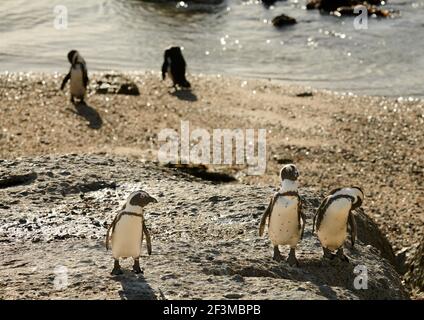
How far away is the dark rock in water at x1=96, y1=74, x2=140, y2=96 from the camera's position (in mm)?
24359

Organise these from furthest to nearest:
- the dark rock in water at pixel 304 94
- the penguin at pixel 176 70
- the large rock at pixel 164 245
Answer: the dark rock in water at pixel 304 94, the penguin at pixel 176 70, the large rock at pixel 164 245

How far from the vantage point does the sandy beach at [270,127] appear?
58.4ft

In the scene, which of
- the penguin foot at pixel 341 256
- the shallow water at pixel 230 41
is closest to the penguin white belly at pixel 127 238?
the penguin foot at pixel 341 256

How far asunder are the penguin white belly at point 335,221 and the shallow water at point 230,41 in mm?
19804

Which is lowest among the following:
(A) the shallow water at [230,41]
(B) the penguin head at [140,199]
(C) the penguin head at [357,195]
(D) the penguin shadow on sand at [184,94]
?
A: (D) the penguin shadow on sand at [184,94]

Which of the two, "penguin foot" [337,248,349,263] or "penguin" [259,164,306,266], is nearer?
"penguin" [259,164,306,266]

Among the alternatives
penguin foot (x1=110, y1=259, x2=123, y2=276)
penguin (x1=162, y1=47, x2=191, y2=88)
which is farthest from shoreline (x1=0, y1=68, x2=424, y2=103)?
penguin foot (x1=110, y1=259, x2=123, y2=276)

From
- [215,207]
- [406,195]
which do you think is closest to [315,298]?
[215,207]

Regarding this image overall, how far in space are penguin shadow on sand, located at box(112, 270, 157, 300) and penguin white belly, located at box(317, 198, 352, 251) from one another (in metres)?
1.89

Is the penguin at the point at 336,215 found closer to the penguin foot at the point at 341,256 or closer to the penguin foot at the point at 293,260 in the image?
the penguin foot at the point at 341,256

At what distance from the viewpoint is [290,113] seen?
941 inches

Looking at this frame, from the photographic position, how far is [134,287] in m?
7.74

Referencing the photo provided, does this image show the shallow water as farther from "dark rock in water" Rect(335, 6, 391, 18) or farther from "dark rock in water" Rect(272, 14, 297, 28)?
"dark rock in water" Rect(335, 6, 391, 18)

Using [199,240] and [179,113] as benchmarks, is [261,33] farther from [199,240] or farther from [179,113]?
[199,240]
